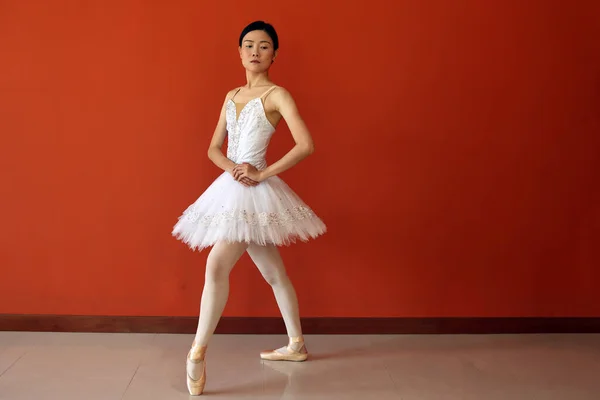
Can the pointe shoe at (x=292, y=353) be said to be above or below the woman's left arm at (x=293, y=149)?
below

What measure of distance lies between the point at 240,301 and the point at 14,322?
1191 millimetres

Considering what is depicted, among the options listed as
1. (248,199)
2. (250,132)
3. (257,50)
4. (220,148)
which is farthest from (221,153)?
(257,50)

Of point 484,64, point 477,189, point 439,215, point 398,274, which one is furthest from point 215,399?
point 484,64

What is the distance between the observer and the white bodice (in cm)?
238

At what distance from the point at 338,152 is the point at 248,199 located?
78 cm

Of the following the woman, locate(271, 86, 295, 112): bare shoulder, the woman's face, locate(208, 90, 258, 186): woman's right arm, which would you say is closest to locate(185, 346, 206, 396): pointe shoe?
the woman

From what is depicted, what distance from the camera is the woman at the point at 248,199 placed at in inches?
89.0

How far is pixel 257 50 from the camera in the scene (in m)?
2.37

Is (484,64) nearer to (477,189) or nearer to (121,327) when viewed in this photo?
(477,189)

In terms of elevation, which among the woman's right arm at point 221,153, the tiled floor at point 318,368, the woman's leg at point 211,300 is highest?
the woman's right arm at point 221,153

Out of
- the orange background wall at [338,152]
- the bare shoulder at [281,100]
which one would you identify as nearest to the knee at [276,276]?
the orange background wall at [338,152]

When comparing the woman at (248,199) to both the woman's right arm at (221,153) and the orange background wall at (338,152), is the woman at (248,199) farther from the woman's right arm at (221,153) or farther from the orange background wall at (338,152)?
the orange background wall at (338,152)

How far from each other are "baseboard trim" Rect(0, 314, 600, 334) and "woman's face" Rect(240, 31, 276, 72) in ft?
4.41

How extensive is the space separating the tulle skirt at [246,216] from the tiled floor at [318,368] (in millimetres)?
593
